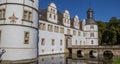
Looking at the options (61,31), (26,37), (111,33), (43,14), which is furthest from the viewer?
(111,33)

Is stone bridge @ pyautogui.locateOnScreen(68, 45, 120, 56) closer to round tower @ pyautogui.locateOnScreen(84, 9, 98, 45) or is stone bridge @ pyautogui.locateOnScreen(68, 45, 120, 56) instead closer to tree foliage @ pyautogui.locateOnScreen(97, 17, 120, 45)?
round tower @ pyautogui.locateOnScreen(84, 9, 98, 45)

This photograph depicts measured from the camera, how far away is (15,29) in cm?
1817

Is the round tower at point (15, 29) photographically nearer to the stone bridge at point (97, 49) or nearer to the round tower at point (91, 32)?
the stone bridge at point (97, 49)

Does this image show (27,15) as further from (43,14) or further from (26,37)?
(43,14)

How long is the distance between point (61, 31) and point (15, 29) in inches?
780

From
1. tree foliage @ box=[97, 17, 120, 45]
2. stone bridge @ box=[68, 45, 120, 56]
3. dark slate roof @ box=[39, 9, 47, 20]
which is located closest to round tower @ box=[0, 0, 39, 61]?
dark slate roof @ box=[39, 9, 47, 20]

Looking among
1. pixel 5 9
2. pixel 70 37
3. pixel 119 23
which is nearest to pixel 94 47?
pixel 70 37

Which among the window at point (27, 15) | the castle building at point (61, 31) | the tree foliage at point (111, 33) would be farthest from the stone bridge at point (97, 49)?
the window at point (27, 15)

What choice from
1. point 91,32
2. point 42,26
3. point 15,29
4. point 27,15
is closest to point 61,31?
point 42,26

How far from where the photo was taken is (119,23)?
52250mm

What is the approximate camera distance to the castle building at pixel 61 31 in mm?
30812

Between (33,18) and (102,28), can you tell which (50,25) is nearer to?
(33,18)

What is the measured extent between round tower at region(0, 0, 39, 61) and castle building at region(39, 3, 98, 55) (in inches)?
388

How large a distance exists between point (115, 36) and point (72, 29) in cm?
1595
